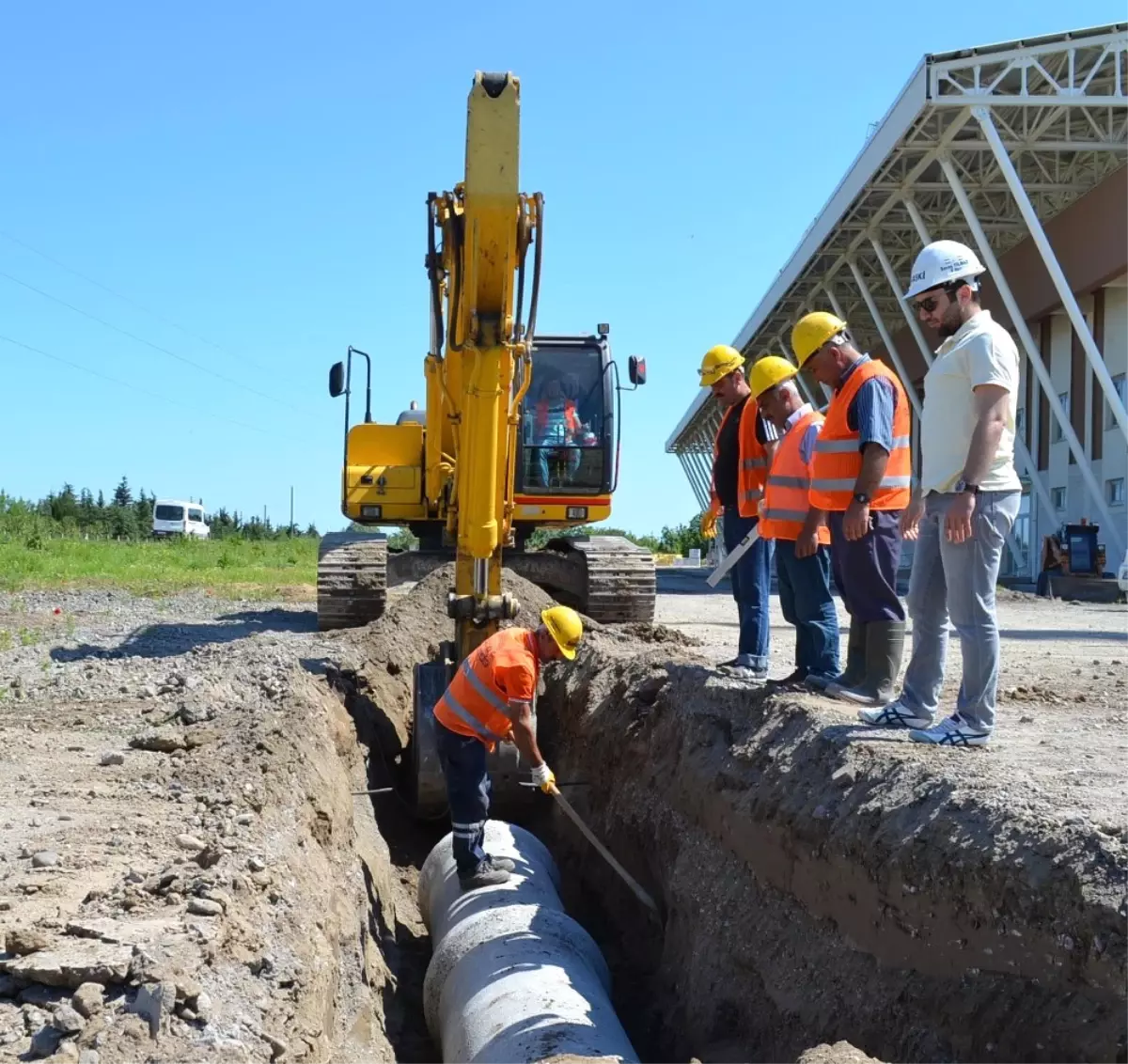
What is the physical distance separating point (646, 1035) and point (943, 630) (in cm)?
236

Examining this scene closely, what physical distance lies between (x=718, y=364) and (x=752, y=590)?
138cm

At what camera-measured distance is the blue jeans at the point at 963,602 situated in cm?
444

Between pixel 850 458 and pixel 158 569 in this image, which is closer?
pixel 850 458

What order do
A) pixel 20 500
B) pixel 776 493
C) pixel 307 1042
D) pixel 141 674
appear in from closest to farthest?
1. pixel 307 1042
2. pixel 776 493
3. pixel 141 674
4. pixel 20 500

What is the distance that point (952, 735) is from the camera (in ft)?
15.5

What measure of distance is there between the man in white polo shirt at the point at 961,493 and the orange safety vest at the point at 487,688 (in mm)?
1791

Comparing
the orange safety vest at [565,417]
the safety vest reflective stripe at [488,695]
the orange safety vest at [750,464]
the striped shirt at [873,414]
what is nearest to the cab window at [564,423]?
the orange safety vest at [565,417]

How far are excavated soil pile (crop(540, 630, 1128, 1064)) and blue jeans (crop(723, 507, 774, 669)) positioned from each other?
403 millimetres

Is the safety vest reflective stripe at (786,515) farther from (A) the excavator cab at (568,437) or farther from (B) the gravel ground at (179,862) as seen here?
(A) the excavator cab at (568,437)

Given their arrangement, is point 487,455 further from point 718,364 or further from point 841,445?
point 841,445

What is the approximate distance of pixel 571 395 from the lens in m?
11.9

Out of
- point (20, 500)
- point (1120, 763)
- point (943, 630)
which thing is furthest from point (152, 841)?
point (20, 500)

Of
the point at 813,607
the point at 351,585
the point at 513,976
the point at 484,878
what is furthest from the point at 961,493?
the point at 351,585

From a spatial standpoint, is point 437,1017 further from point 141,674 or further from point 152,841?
point 141,674
